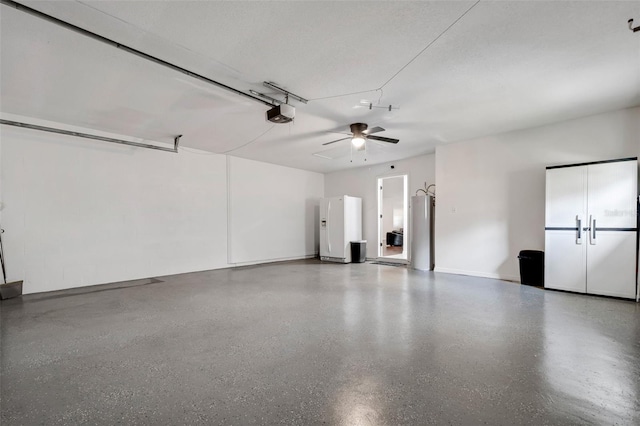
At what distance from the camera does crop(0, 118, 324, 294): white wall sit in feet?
13.9

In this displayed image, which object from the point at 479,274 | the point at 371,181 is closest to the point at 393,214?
the point at 371,181

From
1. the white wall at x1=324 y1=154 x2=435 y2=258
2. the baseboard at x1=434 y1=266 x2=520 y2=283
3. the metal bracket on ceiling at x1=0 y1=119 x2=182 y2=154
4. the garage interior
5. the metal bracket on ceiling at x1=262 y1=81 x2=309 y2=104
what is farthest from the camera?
the white wall at x1=324 y1=154 x2=435 y2=258

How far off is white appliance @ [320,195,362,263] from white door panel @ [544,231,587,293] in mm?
4243

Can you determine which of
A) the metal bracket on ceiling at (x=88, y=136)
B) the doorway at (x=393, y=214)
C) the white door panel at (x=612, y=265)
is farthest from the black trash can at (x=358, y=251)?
the metal bracket on ceiling at (x=88, y=136)

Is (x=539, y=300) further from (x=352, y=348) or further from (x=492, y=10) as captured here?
(x=492, y=10)

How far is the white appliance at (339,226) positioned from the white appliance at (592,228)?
4.26 m

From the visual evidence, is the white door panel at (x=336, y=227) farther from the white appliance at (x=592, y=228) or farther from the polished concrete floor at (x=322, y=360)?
the white appliance at (x=592, y=228)

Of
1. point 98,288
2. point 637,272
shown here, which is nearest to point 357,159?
point 637,272

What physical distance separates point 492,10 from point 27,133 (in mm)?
6229

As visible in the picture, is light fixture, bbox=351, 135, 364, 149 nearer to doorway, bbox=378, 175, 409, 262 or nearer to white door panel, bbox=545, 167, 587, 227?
white door panel, bbox=545, 167, 587, 227

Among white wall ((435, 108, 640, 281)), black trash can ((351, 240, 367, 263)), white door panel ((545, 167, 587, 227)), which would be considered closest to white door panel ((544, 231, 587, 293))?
white door panel ((545, 167, 587, 227))

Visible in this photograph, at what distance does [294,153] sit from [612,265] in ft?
19.1

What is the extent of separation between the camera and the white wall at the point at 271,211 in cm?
695

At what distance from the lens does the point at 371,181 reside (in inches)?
317
